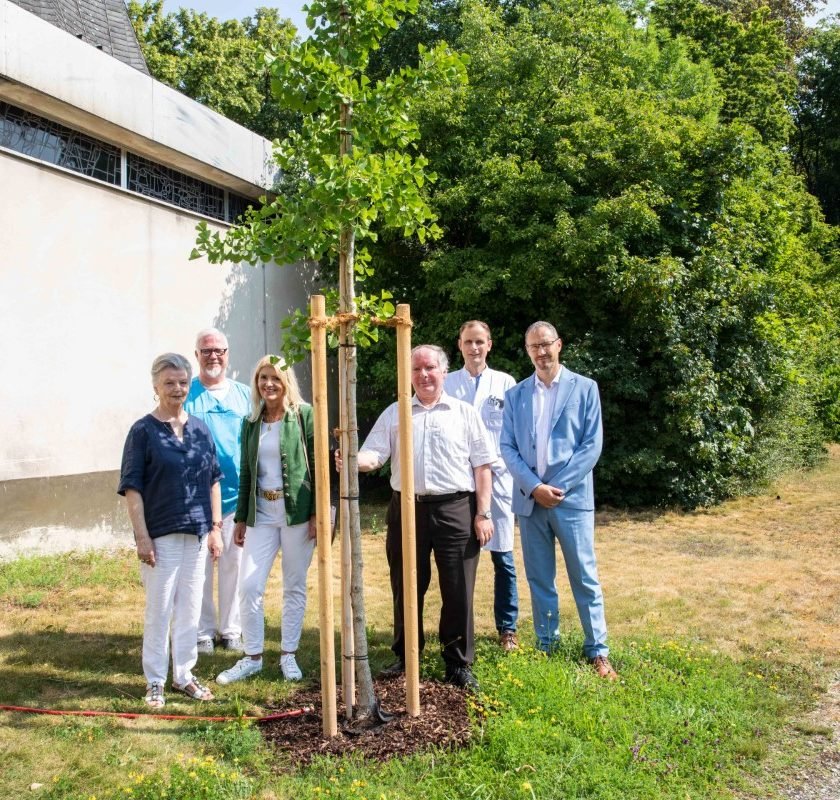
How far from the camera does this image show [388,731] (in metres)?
4.03

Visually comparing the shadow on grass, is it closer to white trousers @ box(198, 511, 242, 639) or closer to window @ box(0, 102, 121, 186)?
white trousers @ box(198, 511, 242, 639)

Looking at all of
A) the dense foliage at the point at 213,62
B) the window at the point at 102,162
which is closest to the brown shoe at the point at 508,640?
the window at the point at 102,162

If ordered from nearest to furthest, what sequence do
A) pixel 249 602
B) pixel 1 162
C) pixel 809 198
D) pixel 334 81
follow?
1. pixel 334 81
2. pixel 249 602
3. pixel 1 162
4. pixel 809 198

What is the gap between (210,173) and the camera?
11.3 meters

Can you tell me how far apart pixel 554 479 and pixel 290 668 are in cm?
198

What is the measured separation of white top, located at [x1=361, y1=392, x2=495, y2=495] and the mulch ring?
111 cm

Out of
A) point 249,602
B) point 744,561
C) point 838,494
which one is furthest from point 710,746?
point 838,494

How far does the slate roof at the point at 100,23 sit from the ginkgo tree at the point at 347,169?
27.0 ft

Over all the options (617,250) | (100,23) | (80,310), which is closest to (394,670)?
(80,310)

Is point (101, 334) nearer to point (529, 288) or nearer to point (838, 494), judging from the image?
point (529, 288)

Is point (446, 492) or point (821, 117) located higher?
point (821, 117)

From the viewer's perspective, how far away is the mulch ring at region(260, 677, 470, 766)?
388cm

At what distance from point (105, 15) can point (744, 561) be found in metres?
11.8

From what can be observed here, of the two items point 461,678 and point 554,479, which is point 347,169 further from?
point 461,678
